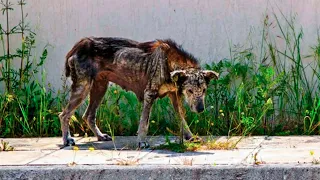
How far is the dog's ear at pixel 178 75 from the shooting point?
855 centimetres

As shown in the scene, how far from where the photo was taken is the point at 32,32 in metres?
10.5

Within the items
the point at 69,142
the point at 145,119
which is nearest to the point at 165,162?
Answer: the point at 145,119

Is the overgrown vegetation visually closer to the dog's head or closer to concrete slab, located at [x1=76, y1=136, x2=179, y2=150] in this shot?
concrete slab, located at [x1=76, y1=136, x2=179, y2=150]

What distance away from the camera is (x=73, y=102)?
9141mm

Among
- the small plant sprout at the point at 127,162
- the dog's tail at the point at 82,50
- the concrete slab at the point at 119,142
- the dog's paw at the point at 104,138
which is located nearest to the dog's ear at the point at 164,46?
the dog's tail at the point at 82,50

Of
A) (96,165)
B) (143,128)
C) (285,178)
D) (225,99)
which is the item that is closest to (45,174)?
(96,165)

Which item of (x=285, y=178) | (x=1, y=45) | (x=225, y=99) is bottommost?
(x=285, y=178)

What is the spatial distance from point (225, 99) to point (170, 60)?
4.62 feet

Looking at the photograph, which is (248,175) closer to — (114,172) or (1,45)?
(114,172)

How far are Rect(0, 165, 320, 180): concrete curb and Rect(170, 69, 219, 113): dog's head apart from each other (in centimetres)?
128

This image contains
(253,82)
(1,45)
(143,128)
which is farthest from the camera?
(1,45)

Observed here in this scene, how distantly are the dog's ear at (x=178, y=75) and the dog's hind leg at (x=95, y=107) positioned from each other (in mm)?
1070

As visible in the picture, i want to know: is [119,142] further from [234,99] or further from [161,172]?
[161,172]

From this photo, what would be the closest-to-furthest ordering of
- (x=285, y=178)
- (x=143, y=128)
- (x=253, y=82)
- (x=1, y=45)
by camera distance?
(x=285, y=178) → (x=143, y=128) → (x=253, y=82) → (x=1, y=45)
